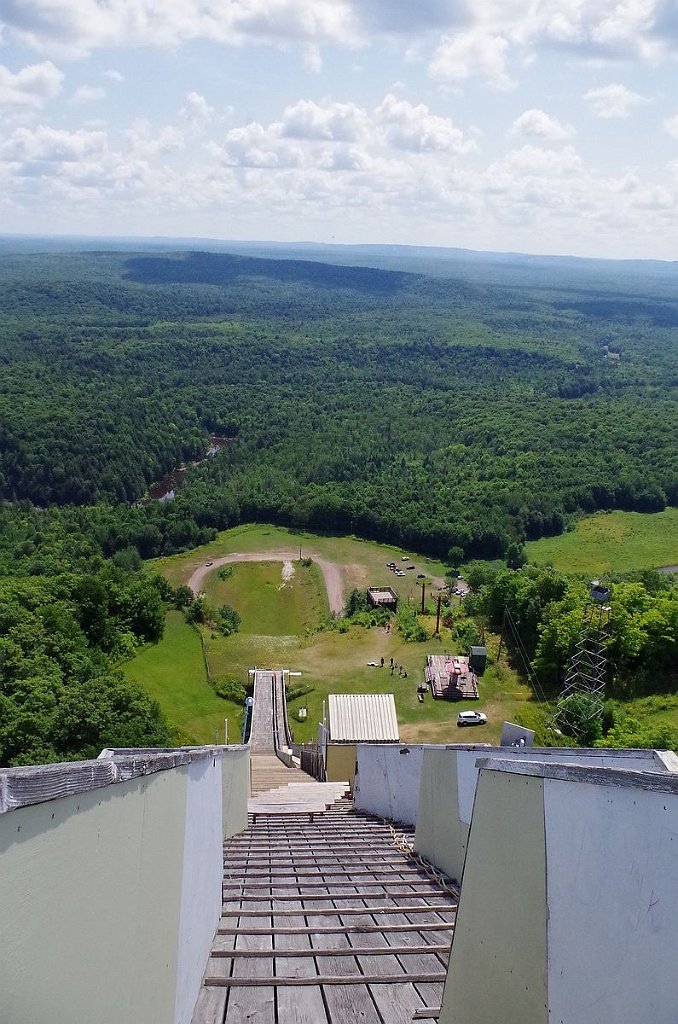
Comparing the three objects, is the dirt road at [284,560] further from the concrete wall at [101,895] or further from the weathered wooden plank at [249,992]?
the concrete wall at [101,895]

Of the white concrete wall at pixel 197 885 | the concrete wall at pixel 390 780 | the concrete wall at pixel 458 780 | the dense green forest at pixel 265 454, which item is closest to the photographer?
the white concrete wall at pixel 197 885

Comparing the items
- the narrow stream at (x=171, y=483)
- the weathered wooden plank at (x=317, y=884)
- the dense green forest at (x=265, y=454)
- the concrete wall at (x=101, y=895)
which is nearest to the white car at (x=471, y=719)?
the dense green forest at (x=265, y=454)

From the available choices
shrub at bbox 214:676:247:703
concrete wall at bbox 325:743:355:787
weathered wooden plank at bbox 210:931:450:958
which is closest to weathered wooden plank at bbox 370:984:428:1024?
weathered wooden plank at bbox 210:931:450:958

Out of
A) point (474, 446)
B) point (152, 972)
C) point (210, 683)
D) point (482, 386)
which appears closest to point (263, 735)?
point (210, 683)

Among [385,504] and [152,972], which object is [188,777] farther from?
[385,504]

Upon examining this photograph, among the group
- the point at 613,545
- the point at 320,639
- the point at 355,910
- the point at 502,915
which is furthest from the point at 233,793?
the point at 613,545
